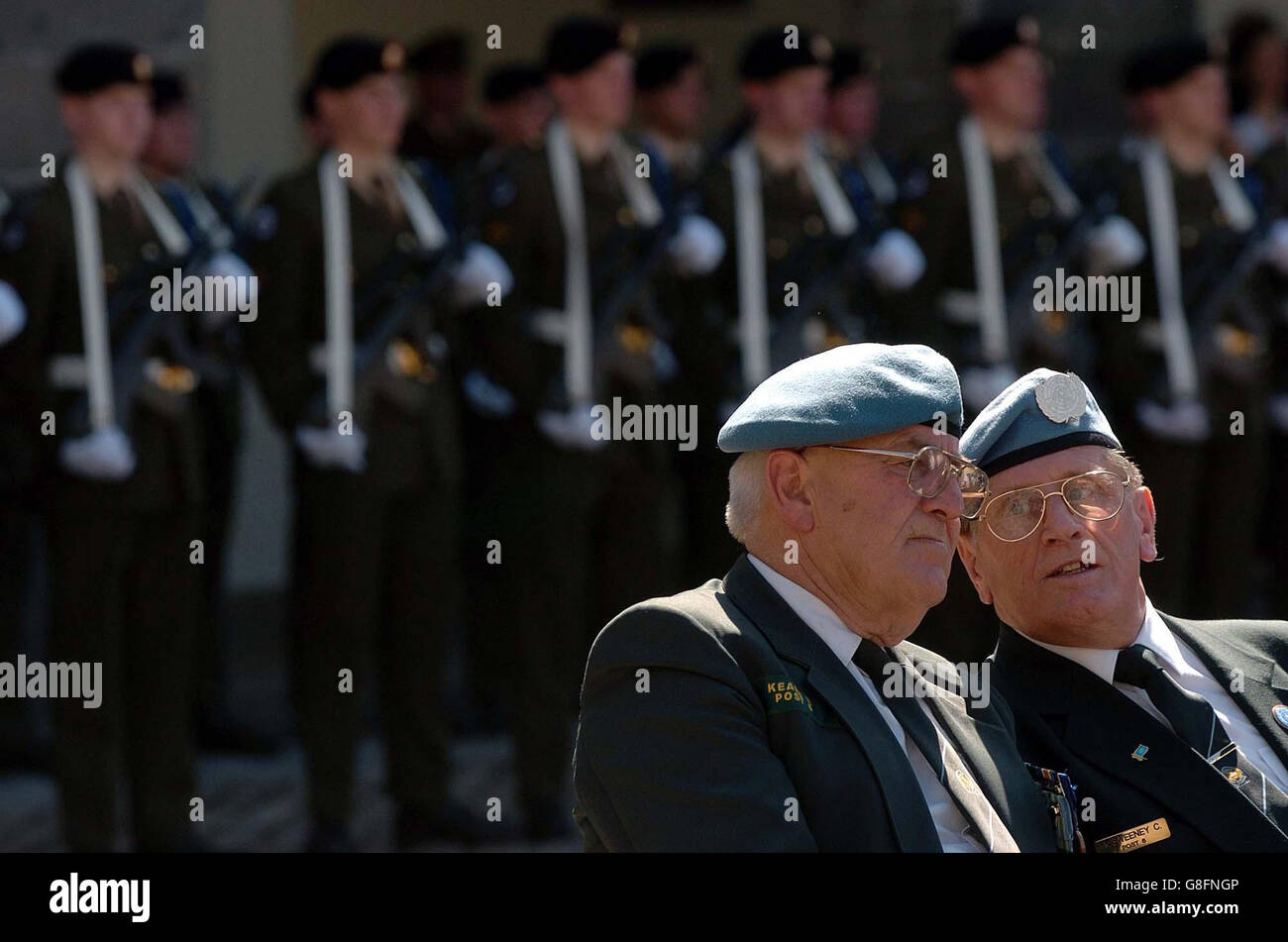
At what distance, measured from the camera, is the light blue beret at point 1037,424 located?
11.9 ft

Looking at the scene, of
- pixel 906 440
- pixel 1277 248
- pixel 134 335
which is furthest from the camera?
pixel 1277 248

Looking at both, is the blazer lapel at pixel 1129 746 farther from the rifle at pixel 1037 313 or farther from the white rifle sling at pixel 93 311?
the rifle at pixel 1037 313

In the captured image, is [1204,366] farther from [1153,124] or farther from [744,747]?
[744,747]

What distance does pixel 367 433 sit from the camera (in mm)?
6715

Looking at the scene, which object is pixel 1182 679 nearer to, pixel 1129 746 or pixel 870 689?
pixel 1129 746

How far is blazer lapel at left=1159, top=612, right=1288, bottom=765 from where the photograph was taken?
12.0 ft

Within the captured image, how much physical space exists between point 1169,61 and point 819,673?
212 inches

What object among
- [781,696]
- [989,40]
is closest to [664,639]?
[781,696]

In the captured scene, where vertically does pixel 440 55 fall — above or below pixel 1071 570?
above

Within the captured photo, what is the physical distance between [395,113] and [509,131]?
129 cm

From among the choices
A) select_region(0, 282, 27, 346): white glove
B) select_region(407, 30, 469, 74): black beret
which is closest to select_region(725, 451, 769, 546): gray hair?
select_region(0, 282, 27, 346): white glove

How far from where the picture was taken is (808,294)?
7.67 metres

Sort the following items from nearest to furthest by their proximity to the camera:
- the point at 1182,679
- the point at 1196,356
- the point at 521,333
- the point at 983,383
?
1. the point at 1182,679
2. the point at 521,333
3. the point at 983,383
4. the point at 1196,356
